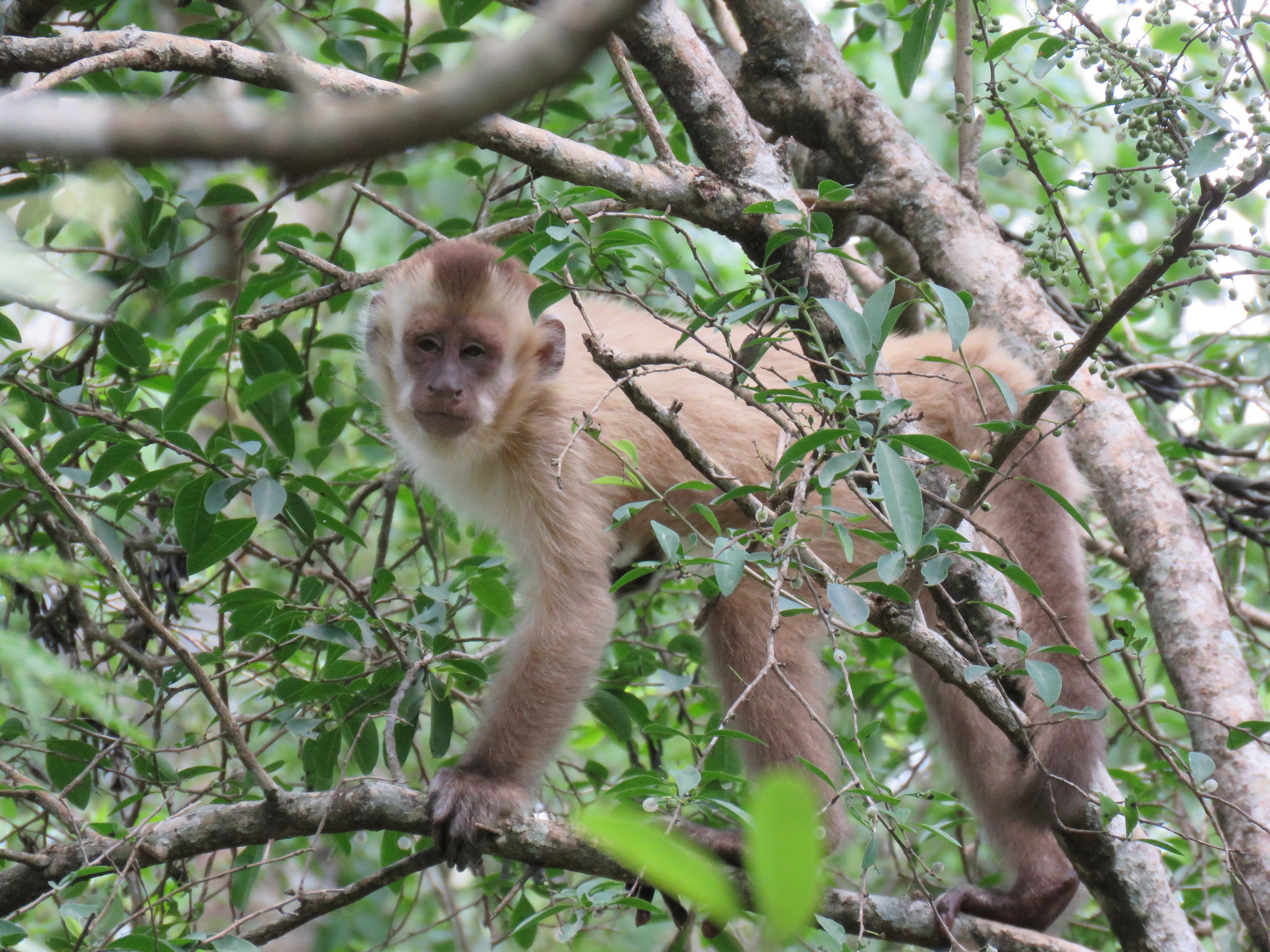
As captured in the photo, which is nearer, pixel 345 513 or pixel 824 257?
pixel 824 257

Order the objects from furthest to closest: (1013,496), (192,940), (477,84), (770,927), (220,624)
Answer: (1013,496) → (220,624) → (192,940) → (770,927) → (477,84)

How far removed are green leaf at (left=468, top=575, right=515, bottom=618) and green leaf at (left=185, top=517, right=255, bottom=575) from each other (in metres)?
0.80

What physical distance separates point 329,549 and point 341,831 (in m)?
1.96

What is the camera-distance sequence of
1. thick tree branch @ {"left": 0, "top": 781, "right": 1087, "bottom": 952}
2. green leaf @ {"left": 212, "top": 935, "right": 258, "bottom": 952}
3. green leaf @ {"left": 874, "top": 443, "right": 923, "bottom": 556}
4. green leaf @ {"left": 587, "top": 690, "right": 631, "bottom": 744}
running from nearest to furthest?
green leaf @ {"left": 874, "top": 443, "right": 923, "bottom": 556} → green leaf @ {"left": 212, "top": 935, "right": 258, "bottom": 952} → thick tree branch @ {"left": 0, "top": 781, "right": 1087, "bottom": 952} → green leaf @ {"left": 587, "top": 690, "right": 631, "bottom": 744}

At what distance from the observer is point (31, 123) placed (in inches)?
29.7

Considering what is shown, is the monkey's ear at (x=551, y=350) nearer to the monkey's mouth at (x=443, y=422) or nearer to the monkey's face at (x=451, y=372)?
the monkey's face at (x=451, y=372)

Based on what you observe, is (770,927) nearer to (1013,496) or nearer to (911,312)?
(1013,496)

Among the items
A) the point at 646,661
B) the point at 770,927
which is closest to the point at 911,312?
the point at 646,661

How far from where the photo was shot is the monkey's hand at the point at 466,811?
3684 mm

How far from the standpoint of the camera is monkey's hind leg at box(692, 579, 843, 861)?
4594mm

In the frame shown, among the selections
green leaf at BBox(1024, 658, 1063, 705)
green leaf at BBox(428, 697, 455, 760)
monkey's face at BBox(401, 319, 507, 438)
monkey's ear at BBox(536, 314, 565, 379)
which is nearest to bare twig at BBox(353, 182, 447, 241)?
monkey's face at BBox(401, 319, 507, 438)

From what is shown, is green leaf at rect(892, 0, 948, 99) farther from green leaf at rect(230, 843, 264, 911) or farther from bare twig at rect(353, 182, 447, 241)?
green leaf at rect(230, 843, 264, 911)

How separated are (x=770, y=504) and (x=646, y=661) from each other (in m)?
1.67

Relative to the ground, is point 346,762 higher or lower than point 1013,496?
lower
